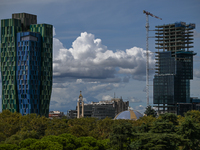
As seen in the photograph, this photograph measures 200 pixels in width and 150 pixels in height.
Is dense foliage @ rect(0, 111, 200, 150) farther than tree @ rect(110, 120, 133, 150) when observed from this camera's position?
No

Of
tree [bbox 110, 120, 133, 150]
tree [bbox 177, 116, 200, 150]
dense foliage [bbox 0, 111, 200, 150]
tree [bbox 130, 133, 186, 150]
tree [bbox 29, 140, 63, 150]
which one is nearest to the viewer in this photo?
tree [bbox 130, 133, 186, 150]

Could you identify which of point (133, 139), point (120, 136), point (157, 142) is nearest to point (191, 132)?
point (133, 139)

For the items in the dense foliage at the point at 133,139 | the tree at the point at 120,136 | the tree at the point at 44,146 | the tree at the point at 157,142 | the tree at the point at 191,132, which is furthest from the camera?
the tree at the point at 191,132

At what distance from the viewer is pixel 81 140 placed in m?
100

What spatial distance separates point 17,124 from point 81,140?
43019mm

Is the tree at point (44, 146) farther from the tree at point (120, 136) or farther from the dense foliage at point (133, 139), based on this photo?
the tree at point (120, 136)

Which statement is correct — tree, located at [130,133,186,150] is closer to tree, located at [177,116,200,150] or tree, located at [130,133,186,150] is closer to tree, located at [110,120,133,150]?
tree, located at [110,120,133,150]

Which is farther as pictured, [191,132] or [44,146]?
[191,132]

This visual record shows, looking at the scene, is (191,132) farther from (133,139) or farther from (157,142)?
(157,142)

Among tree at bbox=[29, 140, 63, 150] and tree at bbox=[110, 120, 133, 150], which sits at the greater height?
tree at bbox=[110, 120, 133, 150]

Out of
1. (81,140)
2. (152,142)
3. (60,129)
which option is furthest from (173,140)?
(60,129)

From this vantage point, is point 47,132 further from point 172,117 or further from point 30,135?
point 172,117

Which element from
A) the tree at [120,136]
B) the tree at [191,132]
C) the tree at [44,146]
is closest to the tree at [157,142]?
the tree at [120,136]

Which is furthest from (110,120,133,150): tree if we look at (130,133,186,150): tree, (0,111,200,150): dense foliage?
(130,133,186,150): tree
